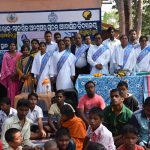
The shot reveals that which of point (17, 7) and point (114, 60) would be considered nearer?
point (114, 60)

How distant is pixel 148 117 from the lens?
6633 millimetres

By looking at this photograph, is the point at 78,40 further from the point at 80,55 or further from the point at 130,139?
the point at 130,139

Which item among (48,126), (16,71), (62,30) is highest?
(62,30)

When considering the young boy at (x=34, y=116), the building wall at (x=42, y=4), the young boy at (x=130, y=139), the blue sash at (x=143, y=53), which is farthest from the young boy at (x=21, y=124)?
the building wall at (x=42, y=4)

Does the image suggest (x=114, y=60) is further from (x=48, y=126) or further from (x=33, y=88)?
(x=48, y=126)

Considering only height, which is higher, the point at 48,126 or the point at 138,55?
the point at 138,55

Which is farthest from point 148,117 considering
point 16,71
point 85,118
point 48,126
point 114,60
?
point 16,71

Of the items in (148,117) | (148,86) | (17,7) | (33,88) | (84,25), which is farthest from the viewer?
(17,7)

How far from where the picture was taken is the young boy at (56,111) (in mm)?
8055

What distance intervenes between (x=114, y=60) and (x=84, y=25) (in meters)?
2.42

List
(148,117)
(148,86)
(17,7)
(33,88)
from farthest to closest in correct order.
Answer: (17,7) < (33,88) < (148,86) < (148,117)

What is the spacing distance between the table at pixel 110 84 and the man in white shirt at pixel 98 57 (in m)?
0.63

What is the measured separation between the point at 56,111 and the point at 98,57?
8.39 ft

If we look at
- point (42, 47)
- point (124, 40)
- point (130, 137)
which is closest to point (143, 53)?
point (124, 40)
